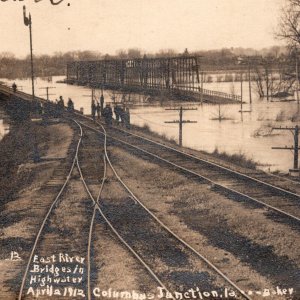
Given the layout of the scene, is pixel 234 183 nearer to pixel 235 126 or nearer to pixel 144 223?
pixel 144 223

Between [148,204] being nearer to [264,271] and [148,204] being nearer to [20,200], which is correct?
[20,200]

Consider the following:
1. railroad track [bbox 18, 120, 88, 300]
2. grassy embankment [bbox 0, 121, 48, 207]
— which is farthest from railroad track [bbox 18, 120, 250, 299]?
grassy embankment [bbox 0, 121, 48, 207]

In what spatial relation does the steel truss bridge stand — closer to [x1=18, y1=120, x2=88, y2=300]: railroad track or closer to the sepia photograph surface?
the sepia photograph surface

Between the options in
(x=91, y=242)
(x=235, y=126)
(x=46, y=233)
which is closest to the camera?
(x=91, y=242)

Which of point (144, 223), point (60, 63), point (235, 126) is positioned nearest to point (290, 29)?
point (235, 126)

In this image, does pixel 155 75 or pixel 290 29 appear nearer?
pixel 290 29

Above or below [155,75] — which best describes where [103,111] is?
below

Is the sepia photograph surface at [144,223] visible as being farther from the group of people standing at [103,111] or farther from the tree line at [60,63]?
the tree line at [60,63]

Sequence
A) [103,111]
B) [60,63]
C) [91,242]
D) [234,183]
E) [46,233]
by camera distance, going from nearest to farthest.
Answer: [91,242], [46,233], [234,183], [103,111], [60,63]
